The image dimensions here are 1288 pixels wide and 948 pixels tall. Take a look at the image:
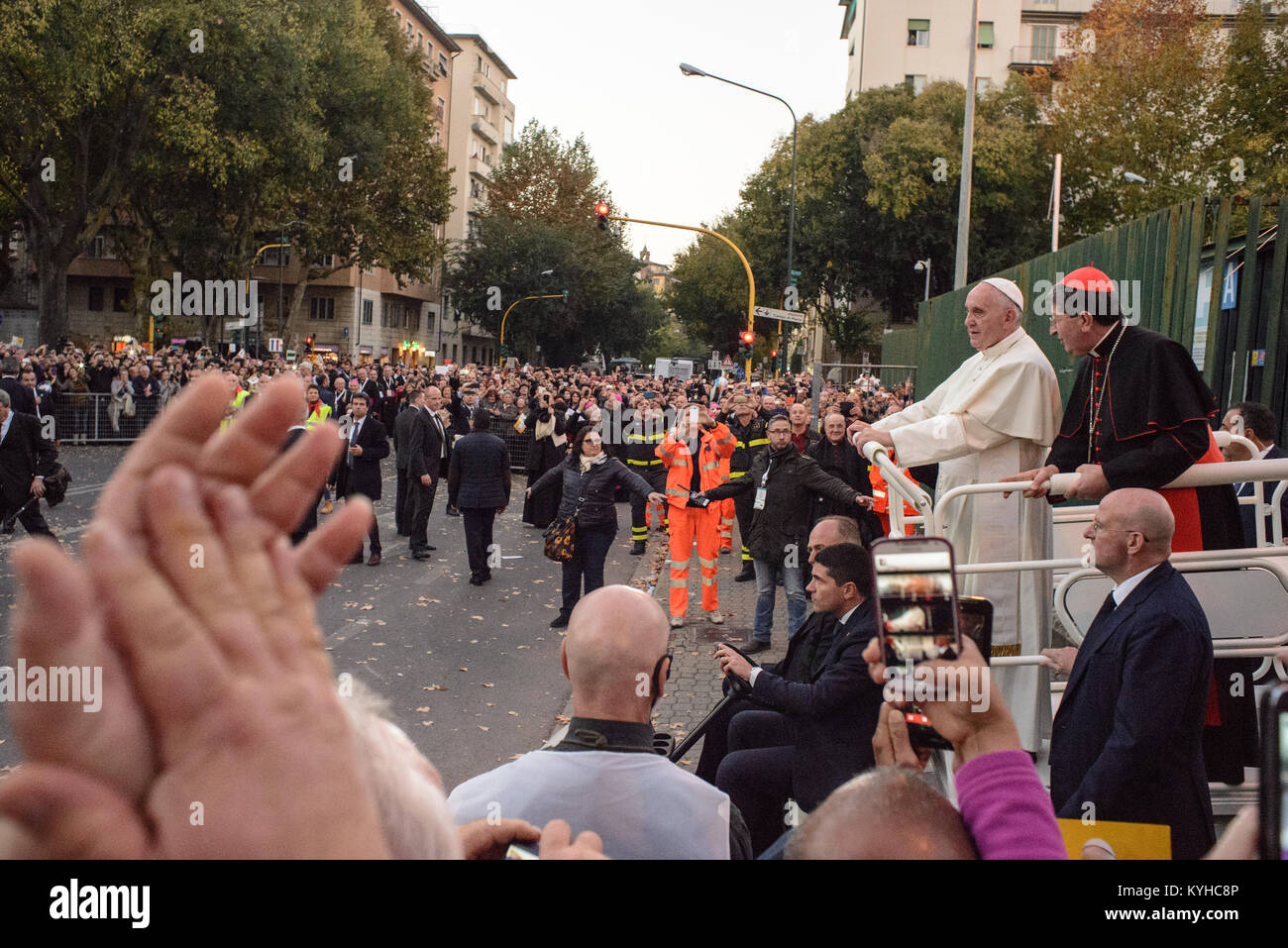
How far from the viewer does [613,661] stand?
301 centimetres

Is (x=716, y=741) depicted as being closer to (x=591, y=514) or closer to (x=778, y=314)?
(x=591, y=514)

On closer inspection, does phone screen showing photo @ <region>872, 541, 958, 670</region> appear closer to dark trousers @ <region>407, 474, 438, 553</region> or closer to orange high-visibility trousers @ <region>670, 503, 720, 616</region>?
orange high-visibility trousers @ <region>670, 503, 720, 616</region>

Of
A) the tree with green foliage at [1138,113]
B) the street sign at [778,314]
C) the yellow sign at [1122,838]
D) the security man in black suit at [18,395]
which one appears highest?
the tree with green foliage at [1138,113]

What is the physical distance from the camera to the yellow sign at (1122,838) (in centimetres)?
274

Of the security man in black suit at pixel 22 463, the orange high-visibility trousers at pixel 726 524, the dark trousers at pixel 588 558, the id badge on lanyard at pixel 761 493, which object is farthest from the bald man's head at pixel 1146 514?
the security man in black suit at pixel 22 463

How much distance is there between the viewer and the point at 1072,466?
198 inches

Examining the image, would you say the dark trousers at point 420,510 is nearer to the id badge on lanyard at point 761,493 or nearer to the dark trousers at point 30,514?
the dark trousers at point 30,514

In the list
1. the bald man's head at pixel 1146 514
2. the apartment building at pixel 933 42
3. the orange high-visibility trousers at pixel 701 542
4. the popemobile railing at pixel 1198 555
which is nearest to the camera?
the bald man's head at pixel 1146 514

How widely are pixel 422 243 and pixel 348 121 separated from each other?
6.88 meters

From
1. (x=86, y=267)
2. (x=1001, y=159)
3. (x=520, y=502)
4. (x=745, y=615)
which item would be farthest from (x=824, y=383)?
(x=86, y=267)

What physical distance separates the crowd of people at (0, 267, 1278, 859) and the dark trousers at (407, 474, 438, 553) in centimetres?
664

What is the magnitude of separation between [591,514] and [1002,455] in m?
5.88

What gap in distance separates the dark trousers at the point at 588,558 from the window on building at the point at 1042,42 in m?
62.7
